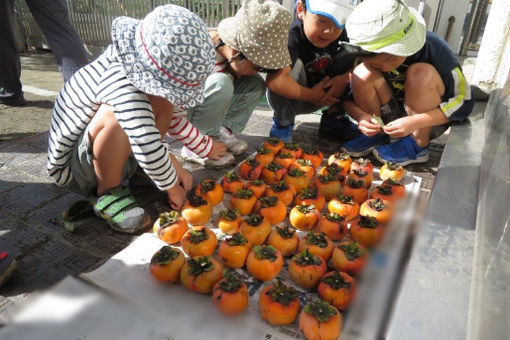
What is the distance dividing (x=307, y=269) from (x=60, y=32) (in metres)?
3.04

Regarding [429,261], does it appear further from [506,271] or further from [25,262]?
[25,262]

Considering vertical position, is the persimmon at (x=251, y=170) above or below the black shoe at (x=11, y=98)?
above

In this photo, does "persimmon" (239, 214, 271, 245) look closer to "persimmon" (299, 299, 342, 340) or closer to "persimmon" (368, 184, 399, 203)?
"persimmon" (299, 299, 342, 340)

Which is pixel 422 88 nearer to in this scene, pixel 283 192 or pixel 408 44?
pixel 408 44

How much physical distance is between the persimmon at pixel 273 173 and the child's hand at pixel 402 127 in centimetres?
80

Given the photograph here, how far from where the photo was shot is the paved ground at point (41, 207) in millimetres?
1512

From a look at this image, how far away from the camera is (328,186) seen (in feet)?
6.70

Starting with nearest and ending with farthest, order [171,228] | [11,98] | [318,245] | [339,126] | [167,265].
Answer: [167,265]
[318,245]
[171,228]
[339,126]
[11,98]

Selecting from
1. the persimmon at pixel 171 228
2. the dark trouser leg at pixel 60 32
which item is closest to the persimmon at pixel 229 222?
the persimmon at pixel 171 228

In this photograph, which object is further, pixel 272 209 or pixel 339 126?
pixel 339 126

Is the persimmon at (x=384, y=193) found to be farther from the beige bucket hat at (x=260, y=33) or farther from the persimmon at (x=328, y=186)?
the beige bucket hat at (x=260, y=33)

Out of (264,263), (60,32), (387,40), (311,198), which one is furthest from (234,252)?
(60,32)

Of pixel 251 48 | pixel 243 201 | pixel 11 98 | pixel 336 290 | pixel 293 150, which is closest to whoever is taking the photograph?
pixel 336 290

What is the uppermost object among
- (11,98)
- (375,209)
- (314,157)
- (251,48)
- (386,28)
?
(386,28)
